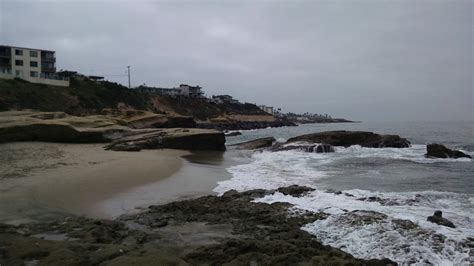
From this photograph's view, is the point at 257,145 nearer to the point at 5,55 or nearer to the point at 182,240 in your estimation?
the point at 182,240

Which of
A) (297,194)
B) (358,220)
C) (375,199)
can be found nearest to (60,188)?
(297,194)

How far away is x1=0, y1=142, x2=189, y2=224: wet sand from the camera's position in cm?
951

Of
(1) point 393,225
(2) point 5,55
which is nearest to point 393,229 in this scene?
(1) point 393,225

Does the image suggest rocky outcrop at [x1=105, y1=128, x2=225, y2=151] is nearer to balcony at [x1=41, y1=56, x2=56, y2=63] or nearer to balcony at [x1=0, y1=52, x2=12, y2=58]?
balcony at [x1=0, y1=52, x2=12, y2=58]

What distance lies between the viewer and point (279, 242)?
695 centimetres

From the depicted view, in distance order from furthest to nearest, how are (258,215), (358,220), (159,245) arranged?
1. (258,215)
2. (358,220)
3. (159,245)

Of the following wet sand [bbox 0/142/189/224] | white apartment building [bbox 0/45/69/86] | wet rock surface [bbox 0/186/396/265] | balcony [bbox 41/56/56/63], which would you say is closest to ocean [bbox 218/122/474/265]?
wet rock surface [bbox 0/186/396/265]

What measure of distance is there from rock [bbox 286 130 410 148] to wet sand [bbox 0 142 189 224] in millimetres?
20594

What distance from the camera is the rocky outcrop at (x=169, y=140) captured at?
27556 millimetres

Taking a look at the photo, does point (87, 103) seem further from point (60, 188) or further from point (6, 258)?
point (6, 258)

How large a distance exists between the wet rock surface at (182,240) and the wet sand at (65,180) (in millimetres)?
1237

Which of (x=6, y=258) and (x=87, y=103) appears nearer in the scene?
(x=6, y=258)

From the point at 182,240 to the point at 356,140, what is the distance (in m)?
33.2

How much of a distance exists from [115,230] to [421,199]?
958cm
